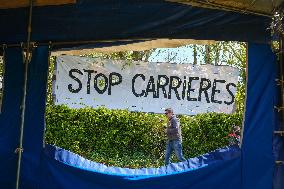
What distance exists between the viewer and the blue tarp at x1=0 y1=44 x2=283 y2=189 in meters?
4.23

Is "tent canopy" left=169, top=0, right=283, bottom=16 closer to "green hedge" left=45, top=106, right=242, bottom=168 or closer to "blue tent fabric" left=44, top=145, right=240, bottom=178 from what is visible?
"blue tent fabric" left=44, top=145, right=240, bottom=178

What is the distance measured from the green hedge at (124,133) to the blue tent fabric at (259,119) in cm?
649

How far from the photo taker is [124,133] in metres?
11.7

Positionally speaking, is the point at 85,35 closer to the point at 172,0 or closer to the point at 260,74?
the point at 172,0

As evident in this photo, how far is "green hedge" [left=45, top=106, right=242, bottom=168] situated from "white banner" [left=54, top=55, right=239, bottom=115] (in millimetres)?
2162

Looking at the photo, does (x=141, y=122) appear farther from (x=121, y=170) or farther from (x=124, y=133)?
(x=121, y=170)

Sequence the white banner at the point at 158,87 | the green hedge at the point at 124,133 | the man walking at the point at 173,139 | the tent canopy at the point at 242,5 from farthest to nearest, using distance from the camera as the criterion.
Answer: the green hedge at the point at 124,133, the man walking at the point at 173,139, the white banner at the point at 158,87, the tent canopy at the point at 242,5

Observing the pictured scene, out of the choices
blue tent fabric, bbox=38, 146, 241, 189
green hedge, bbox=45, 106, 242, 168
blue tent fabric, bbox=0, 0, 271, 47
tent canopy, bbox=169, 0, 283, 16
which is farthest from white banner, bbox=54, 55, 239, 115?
tent canopy, bbox=169, 0, 283, 16

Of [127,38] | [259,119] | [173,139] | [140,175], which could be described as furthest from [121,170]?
[173,139]

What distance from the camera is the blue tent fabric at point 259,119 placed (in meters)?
4.29

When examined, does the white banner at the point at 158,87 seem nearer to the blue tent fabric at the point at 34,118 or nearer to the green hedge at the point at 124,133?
the green hedge at the point at 124,133

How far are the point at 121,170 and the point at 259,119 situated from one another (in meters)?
1.41

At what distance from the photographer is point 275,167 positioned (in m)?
4.33

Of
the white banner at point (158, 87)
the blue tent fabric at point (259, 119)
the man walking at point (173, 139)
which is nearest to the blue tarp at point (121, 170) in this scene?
the blue tent fabric at point (259, 119)
